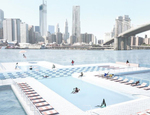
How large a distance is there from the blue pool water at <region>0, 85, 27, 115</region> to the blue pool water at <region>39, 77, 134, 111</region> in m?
2.48

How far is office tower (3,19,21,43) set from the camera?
178500 mm

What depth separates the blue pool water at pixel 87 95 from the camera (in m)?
8.84

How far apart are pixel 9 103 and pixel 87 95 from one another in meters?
4.29

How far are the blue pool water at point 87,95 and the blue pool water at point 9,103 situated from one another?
2.48 metres

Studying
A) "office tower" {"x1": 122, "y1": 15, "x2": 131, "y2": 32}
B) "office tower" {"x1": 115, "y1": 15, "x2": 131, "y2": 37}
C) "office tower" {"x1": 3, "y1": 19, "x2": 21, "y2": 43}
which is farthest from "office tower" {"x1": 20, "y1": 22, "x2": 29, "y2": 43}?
"office tower" {"x1": 122, "y1": 15, "x2": 131, "y2": 32}

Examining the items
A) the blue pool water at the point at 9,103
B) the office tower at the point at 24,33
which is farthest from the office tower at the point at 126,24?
the office tower at the point at 24,33

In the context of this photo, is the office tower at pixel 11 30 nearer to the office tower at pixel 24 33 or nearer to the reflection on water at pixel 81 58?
the office tower at pixel 24 33

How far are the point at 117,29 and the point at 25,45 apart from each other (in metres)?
91.7

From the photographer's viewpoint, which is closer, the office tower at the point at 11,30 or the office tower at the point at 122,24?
the office tower at the point at 122,24

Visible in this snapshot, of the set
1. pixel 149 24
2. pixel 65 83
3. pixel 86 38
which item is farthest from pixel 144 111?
pixel 86 38

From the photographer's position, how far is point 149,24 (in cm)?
5819

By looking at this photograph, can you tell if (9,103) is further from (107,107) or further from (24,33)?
(24,33)

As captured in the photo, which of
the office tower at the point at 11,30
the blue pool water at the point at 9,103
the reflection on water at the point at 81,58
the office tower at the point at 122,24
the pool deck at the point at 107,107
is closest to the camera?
the pool deck at the point at 107,107

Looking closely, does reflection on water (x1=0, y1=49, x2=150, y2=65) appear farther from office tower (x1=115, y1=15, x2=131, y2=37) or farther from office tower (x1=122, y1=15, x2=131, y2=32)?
office tower (x1=122, y1=15, x2=131, y2=32)
